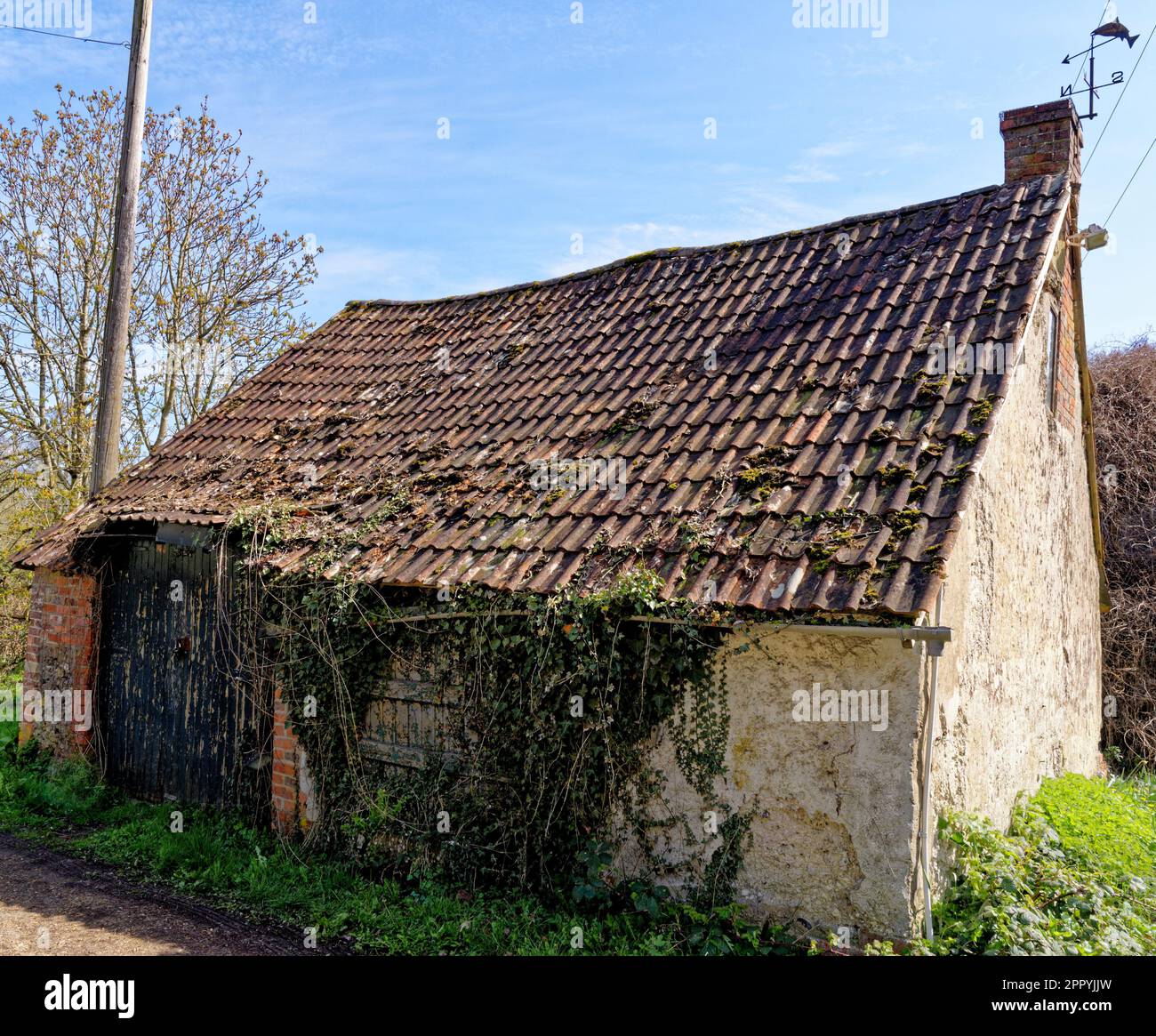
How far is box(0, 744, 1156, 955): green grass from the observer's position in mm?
4703

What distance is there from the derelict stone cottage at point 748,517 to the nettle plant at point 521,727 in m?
0.11

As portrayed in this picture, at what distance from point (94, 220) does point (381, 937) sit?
13.3m

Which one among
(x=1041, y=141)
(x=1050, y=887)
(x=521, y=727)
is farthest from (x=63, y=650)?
(x=1041, y=141)

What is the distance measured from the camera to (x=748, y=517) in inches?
207

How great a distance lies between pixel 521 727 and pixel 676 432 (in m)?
2.49

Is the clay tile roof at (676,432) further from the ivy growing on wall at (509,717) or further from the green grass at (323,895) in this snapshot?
the green grass at (323,895)

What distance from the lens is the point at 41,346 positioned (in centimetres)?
1382

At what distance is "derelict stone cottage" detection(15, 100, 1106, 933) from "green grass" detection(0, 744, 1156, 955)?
0.31 meters

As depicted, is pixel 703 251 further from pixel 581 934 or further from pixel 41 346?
pixel 41 346

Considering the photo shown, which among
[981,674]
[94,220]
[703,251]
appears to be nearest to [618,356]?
[703,251]

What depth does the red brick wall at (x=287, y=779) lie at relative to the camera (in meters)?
6.96
